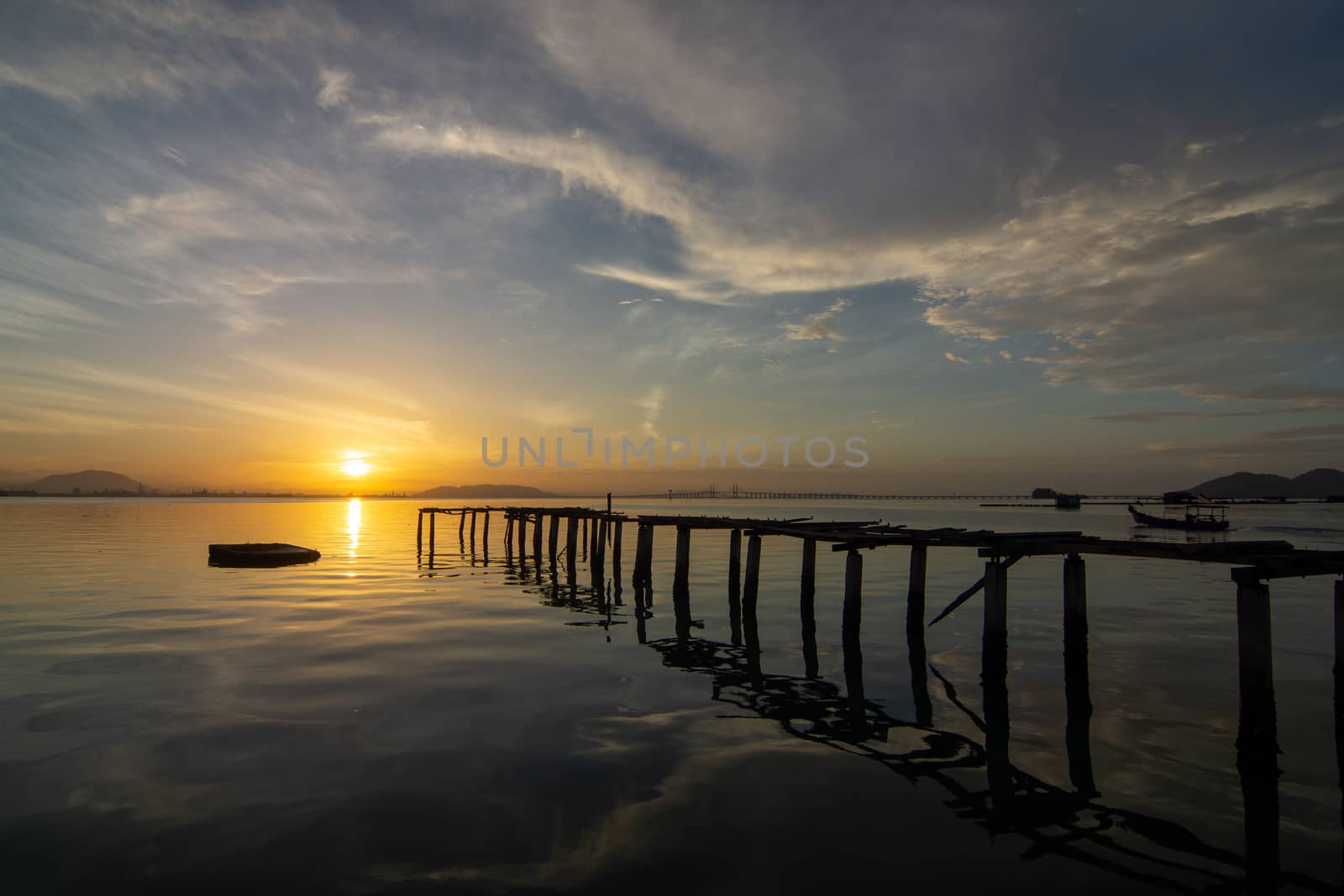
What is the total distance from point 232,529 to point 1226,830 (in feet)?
276

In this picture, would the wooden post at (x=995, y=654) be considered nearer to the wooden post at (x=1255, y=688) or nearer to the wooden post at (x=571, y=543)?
the wooden post at (x=1255, y=688)

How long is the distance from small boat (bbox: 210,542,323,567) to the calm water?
15.2 meters

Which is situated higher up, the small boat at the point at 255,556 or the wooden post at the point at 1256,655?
the wooden post at the point at 1256,655

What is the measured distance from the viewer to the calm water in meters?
7.34

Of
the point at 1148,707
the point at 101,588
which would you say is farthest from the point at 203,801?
the point at 101,588

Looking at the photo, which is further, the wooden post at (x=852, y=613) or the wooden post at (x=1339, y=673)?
the wooden post at (x=852, y=613)

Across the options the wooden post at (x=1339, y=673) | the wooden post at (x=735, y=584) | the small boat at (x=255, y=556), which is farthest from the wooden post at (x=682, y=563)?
the small boat at (x=255, y=556)

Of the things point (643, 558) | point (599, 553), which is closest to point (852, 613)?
point (643, 558)

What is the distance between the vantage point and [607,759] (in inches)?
398

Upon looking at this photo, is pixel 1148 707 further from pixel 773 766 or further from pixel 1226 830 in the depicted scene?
pixel 773 766

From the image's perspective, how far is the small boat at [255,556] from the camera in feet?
124

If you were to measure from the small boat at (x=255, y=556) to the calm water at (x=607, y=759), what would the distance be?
600 inches

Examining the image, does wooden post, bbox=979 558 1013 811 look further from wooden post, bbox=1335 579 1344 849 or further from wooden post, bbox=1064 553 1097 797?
A: wooden post, bbox=1335 579 1344 849

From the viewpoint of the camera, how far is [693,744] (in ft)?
35.5
